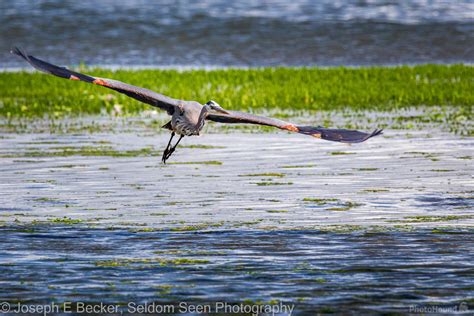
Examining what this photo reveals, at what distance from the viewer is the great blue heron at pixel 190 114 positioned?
12.0 metres

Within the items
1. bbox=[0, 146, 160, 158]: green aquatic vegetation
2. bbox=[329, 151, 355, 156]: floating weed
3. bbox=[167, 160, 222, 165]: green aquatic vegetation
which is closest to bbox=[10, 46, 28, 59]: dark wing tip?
bbox=[167, 160, 222, 165]: green aquatic vegetation

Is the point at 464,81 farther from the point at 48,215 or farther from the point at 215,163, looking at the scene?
the point at 48,215

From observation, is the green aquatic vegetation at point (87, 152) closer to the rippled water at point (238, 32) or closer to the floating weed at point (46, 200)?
the floating weed at point (46, 200)

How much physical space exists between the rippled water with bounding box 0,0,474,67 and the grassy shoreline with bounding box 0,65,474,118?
6573 millimetres

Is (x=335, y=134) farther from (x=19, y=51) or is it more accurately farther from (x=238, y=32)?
(x=238, y=32)

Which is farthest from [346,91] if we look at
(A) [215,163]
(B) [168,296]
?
(B) [168,296]

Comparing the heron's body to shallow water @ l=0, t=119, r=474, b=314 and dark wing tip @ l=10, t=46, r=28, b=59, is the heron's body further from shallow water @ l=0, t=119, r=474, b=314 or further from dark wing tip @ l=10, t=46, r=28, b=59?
dark wing tip @ l=10, t=46, r=28, b=59

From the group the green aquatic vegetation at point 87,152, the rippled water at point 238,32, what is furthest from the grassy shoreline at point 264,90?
the rippled water at point 238,32

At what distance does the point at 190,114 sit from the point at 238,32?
2776 centimetres

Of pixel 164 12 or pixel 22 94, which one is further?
pixel 164 12

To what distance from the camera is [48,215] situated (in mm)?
13422

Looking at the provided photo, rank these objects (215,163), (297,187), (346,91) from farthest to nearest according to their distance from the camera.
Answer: (346,91) → (215,163) → (297,187)

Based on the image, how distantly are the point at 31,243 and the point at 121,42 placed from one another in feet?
96.7

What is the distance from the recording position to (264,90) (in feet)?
88.7
